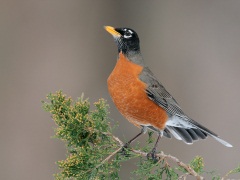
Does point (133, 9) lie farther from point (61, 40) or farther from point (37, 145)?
point (37, 145)

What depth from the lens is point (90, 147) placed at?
3.01 metres

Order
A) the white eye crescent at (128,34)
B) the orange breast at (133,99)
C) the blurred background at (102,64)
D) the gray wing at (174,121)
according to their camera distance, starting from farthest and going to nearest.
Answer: the blurred background at (102,64)
the white eye crescent at (128,34)
the gray wing at (174,121)
the orange breast at (133,99)

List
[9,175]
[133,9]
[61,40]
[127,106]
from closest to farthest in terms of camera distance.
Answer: [127,106], [9,175], [61,40], [133,9]

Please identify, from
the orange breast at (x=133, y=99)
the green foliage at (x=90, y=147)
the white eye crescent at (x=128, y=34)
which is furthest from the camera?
the white eye crescent at (x=128, y=34)

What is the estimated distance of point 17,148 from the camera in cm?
554

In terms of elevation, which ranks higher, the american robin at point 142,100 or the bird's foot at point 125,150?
the american robin at point 142,100

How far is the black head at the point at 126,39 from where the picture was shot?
385cm

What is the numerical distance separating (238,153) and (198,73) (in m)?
1.02

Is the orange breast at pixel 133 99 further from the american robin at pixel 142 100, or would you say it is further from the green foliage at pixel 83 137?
the green foliage at pixel 83 137

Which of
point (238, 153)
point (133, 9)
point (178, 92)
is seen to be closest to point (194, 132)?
point (238, 153)

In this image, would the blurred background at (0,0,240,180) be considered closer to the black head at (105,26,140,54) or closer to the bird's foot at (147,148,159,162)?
the black head at (105,26,140,54)

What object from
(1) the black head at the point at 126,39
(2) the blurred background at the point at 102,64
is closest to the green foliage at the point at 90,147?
(1) the black head at the point at 126,39

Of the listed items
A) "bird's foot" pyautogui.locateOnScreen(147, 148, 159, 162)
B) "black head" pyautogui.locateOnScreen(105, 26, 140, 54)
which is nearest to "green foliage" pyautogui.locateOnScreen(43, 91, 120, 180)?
"bird's foot" pyautogui.locateOnScreen(147, 148, 159, 162)

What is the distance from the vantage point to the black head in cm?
385
